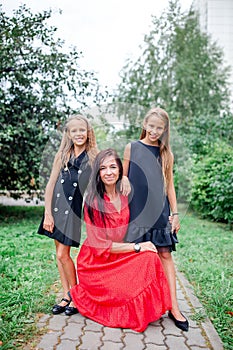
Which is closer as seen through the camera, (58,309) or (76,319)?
(76,319)

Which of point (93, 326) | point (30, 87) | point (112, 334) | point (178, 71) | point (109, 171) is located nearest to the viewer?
point (112, 334)

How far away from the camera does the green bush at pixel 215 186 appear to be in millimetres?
8283

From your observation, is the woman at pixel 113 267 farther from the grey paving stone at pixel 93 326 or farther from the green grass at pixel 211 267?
the green grass at pixel 211 267

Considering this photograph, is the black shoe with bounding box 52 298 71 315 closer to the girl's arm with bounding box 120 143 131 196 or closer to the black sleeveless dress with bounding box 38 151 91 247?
the black sleeveless dress with bounding box 38 151 91 247

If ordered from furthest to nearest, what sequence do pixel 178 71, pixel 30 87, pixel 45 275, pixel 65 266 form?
pixel 178 71 < pixel 30 87 < pixel 45 275 < pixel 65 266

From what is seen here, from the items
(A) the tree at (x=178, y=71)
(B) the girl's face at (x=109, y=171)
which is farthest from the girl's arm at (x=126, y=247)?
(A) the tree at (x=178, y=71)

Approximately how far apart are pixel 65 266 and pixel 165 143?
1.31m

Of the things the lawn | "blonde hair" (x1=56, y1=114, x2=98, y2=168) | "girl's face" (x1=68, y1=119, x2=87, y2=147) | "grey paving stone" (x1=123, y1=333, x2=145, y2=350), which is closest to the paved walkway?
"grey paving stone" (x1=123, y1=333, x2=145, y2=350)

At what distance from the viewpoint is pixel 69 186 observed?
11.1 ft

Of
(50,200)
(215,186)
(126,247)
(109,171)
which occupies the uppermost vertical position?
(109,171)

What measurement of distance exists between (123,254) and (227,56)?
20.8m

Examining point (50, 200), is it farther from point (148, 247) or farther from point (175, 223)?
point (175, 223)

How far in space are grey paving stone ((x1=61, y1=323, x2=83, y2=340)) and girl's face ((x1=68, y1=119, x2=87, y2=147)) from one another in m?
1.38

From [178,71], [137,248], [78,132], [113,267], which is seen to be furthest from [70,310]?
[178,71]
